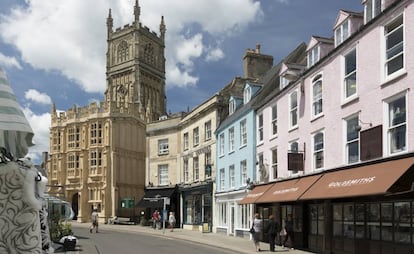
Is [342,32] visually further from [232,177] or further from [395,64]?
[232,177]

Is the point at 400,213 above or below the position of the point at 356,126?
below

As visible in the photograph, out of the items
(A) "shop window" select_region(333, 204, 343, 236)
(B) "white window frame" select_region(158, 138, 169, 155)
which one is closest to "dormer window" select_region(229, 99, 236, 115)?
(B) "white window frame" select_region(158, 138, 169, 155)

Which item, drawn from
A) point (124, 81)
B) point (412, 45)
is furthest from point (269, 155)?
point (124, 81)

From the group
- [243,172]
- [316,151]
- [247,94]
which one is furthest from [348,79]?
[247,94]

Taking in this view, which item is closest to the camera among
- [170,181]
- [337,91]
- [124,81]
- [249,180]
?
[337,91]

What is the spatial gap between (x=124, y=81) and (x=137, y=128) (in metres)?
38.0

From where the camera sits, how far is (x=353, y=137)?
62.2 feet

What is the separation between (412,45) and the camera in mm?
15266

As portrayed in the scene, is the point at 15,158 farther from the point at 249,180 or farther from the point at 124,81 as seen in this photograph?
the point at 124,81

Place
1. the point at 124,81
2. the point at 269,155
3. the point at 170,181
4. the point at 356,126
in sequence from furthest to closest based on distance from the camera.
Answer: the point at 124,81
the point at 170,181
the point at 269,155
the point at 356,126

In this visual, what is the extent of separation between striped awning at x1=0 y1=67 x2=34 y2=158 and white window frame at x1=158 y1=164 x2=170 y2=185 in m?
43.9

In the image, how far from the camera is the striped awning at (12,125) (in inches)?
167

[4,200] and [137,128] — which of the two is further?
[137,128]

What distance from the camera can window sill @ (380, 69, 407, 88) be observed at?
619 inches
